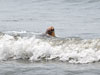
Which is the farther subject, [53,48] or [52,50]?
[53,48]

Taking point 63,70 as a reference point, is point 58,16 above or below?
above

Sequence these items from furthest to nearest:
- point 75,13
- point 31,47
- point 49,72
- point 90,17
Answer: point 75,13
point 90,17
point 31,47
point 49,72

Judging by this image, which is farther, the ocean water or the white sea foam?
the white sea foam

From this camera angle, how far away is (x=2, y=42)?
15.1 metres

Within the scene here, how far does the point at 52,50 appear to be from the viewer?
1398 centimetres

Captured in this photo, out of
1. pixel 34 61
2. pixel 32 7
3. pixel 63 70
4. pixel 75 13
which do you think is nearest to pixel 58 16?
pixel 75 13

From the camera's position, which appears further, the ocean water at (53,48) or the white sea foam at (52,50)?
the white sea foam at (52,50)

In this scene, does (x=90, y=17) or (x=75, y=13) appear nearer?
(x=90, y=17)

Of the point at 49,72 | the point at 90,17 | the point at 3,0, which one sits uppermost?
the point at 3,0

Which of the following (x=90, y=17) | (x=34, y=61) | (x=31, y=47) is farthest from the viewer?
(x=90, y=17)

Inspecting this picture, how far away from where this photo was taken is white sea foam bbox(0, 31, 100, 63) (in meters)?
13.2

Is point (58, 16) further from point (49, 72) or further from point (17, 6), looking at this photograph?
point (49, 72)

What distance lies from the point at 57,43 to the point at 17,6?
18954 mm

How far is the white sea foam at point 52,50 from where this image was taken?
13200 millimetres
